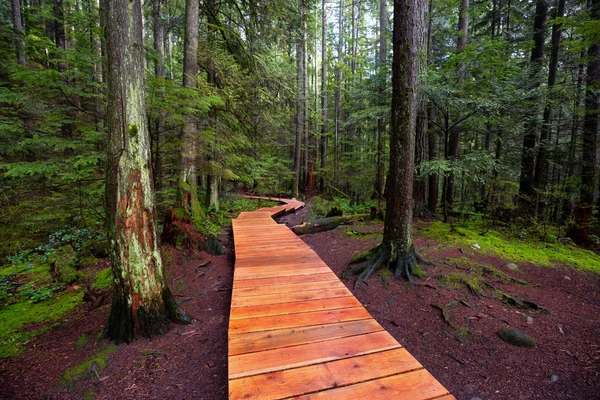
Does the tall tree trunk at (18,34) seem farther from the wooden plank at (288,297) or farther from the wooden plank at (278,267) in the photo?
the wooden plank at (288,297)

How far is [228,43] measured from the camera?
9852 mm

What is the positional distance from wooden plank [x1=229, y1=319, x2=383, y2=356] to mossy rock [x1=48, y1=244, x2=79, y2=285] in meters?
3.92

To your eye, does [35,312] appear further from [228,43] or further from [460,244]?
[228,43]

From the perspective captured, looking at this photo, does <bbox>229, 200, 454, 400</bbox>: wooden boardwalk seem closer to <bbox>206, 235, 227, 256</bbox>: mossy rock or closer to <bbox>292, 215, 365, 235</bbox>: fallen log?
<bbox>206, 235, 227, 256</bbox>: mossy rock

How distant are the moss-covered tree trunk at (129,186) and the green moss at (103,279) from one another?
176cm

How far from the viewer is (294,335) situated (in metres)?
2.66

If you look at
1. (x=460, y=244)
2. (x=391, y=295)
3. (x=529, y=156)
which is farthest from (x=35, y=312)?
(x=529, y=156)

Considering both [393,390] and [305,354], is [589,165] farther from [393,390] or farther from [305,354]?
[305,354]

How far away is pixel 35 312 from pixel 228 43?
31.5 ft

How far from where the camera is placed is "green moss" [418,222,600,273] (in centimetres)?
532

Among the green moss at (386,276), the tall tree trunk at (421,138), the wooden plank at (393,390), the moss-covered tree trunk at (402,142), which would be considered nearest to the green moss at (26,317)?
the wooden plank at (393,390)

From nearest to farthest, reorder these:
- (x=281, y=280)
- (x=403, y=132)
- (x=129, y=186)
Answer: (x=129, y=186) < (x=281, y=280) < (x=403, y=132)

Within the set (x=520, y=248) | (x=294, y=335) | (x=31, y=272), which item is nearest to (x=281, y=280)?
(x=294, y=335)

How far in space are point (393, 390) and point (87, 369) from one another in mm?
2878
